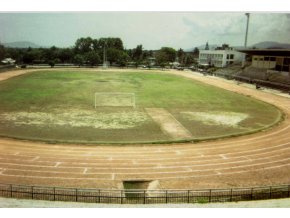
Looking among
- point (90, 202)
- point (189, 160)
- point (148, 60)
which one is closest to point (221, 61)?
point (148, 60)

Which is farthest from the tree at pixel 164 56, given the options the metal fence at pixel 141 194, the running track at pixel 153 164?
the metal fence at pixel 141 194

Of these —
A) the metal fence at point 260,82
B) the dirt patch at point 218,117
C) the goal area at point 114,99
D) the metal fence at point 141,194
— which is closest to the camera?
the metal fence at point 141,194

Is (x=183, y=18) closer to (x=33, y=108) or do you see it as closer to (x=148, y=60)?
(x=33, y=108)

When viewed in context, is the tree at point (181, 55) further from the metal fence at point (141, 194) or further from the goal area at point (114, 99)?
the metal fence at point (141, 194)

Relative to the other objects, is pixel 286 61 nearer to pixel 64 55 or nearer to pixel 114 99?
pixel 114 99

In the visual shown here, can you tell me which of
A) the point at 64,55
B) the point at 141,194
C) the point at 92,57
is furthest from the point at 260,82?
the point at 141,194

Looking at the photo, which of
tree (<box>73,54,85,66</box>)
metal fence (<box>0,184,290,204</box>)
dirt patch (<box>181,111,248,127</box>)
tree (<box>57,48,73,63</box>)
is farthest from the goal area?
tree (<box>57,48,73,63</box>)

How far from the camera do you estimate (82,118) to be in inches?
1224

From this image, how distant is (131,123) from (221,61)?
65547 millimetres

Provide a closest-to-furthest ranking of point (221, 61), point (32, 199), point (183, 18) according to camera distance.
Answer: point (32, 199), point (183, 18), point (221, 61)

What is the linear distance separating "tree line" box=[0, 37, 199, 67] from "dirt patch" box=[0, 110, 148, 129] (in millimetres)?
11688

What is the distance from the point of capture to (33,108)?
34.8m

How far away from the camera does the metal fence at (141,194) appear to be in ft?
53.7

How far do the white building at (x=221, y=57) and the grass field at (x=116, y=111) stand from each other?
→ 36611 mm
